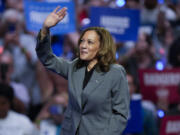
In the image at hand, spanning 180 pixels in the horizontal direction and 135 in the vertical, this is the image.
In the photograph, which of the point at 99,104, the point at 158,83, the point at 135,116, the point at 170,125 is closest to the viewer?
the point at 99,104

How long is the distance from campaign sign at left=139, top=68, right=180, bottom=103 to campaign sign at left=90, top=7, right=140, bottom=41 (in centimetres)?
58

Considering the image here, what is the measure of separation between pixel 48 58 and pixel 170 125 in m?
2.53

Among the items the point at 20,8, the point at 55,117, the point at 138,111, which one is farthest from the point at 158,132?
the point at 20,8

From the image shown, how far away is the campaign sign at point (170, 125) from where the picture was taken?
5.63 m

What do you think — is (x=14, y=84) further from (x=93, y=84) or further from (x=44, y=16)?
(x=93, y=84)

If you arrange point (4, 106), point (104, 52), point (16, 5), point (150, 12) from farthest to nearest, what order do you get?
point (150, 12)
point (16, 5)
point (4, 106)
point (104, 52)

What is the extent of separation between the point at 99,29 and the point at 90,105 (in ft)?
1.88

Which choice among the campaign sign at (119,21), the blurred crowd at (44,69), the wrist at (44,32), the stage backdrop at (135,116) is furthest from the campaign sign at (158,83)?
the wrist at (44,32)

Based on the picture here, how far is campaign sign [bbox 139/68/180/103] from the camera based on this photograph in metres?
6.24

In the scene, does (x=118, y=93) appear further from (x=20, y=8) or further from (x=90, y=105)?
(x=20, y=8)

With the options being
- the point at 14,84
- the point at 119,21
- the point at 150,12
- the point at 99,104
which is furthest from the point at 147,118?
the point at 99,104

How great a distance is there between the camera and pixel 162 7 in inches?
324

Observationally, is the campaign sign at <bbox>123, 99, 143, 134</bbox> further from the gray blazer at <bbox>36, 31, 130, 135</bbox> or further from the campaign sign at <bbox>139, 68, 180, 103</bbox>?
the gray blazer at <bbox>36, 31, 130, 135</bbox>

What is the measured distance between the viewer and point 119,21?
257 inches
